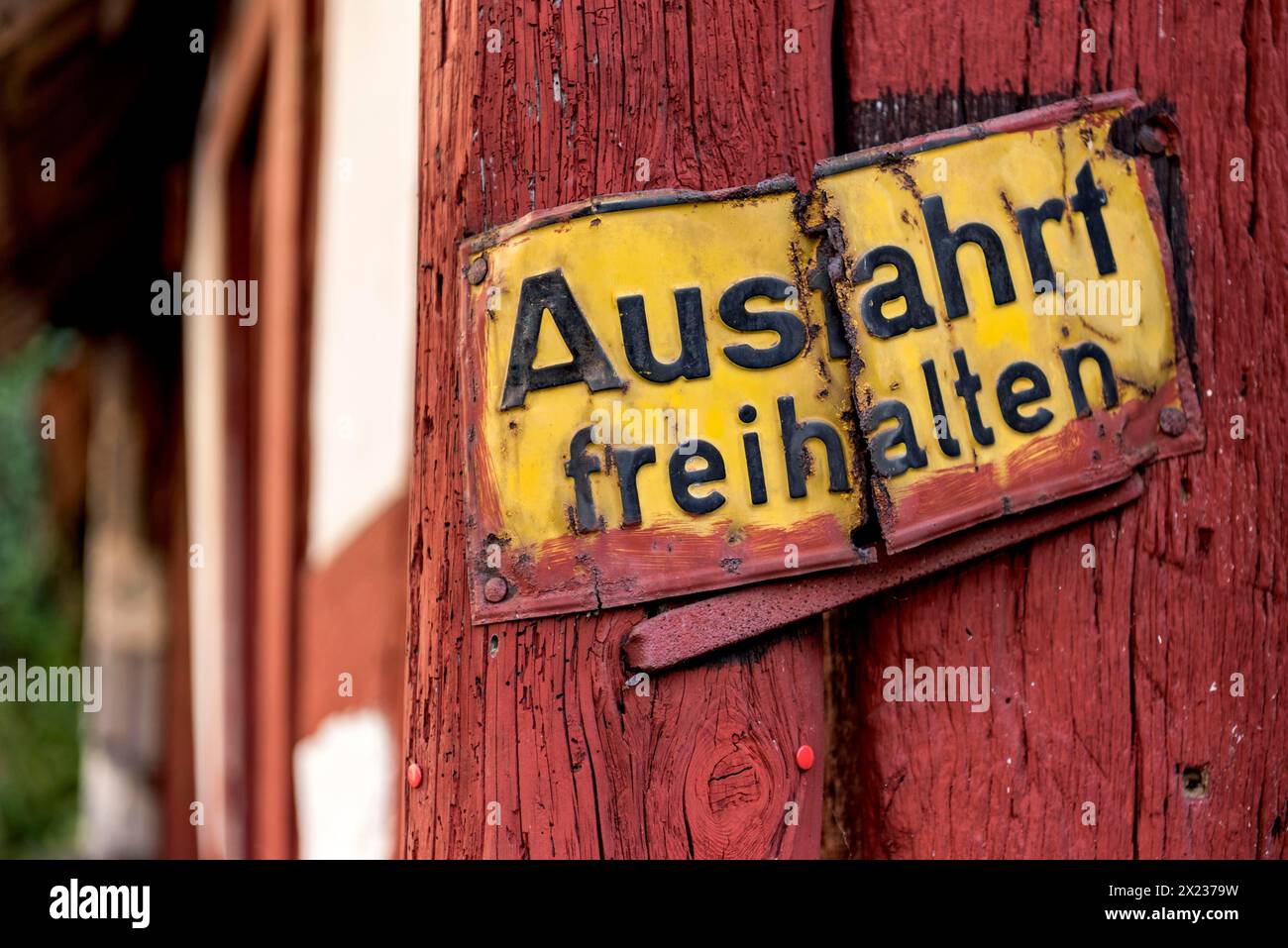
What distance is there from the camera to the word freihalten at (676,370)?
1.02 meters

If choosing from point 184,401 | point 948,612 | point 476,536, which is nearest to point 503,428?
point 476,536

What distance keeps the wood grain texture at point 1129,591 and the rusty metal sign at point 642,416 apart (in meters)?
0.18

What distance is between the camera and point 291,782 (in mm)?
2279

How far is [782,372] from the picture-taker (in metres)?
1.04

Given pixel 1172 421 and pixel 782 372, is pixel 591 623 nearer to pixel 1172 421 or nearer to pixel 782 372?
pixel 782 372

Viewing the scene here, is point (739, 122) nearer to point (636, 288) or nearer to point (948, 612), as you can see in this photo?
point (636, 288)

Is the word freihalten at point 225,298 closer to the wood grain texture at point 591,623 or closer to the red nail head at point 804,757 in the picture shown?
the wood grain texture at point 591,623

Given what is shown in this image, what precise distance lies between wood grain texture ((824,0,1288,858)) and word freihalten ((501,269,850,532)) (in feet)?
0.66

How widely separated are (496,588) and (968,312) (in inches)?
21.1
